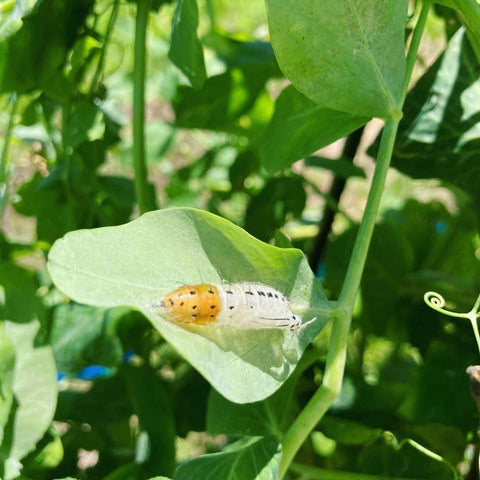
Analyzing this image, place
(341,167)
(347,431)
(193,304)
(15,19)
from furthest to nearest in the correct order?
(341,167) → (347,431) → (15,19) → (193,304)

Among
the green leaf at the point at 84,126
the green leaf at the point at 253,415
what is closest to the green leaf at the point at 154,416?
the green leaf at the point at 253,415

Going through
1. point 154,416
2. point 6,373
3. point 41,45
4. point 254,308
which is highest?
point 41,45

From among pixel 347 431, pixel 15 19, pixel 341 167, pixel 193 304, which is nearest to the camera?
pixel 193 304

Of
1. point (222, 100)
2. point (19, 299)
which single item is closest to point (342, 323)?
point (19, 299)

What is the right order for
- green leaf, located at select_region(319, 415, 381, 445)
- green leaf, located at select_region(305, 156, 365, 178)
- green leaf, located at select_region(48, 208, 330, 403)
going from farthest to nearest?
green leaf, located at select_region(305, 156, 365, 178)
green leaf, located at select_region(319, 415, 381, 445)
green leaf, located at select_region(48, 208, 330, 403)

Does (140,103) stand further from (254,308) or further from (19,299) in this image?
(254,308)

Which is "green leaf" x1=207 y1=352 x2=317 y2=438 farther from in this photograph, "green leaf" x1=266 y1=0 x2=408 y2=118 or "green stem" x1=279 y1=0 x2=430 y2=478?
"green leaf" x1=266 y1=0 x2=408 y2=118

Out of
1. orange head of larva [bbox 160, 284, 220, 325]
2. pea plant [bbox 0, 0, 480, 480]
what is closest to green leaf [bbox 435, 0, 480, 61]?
pea plant [bbox 0, 0, 480, 480]

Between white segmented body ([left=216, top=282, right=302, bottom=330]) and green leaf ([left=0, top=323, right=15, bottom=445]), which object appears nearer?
white segmented body ([left=216, top=282, right=302, bottom=330])
